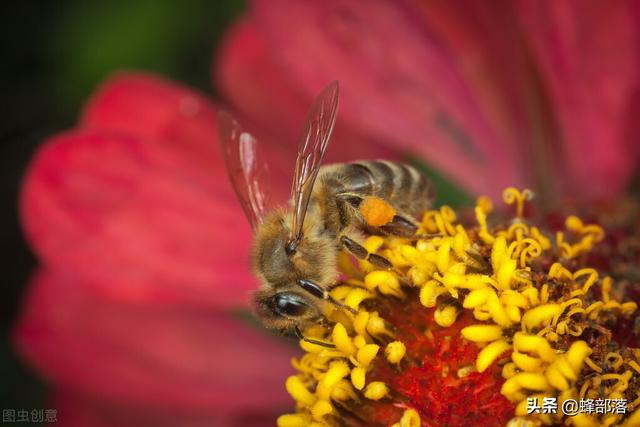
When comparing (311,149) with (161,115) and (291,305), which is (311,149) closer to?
(291,305)

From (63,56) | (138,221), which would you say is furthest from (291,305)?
(63,56)

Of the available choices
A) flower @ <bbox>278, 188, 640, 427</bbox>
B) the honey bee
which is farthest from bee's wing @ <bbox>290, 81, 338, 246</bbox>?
flower @ <bbox>278, 188, 640, 427</bbox>

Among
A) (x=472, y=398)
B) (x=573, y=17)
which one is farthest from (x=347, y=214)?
(x=573, y=17)

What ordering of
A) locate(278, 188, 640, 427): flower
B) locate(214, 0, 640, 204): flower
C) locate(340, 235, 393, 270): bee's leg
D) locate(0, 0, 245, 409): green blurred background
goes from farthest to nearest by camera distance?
locate(0, 0, 245, 409): green blurred background < locate(214, 0, 640, 204): flower < locate(340, 235, 393, 270): bee's leg < locate(278, 188, 640, 427): flower

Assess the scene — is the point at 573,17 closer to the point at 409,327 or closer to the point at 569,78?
the point at 569,78

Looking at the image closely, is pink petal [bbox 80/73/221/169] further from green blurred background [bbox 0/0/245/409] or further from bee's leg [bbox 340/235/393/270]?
bee's leg [bbox 340/235/393/270]

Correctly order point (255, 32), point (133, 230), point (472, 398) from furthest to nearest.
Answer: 1. point (255, 32)
2. point (133, 230)
3. point (472, 398)
